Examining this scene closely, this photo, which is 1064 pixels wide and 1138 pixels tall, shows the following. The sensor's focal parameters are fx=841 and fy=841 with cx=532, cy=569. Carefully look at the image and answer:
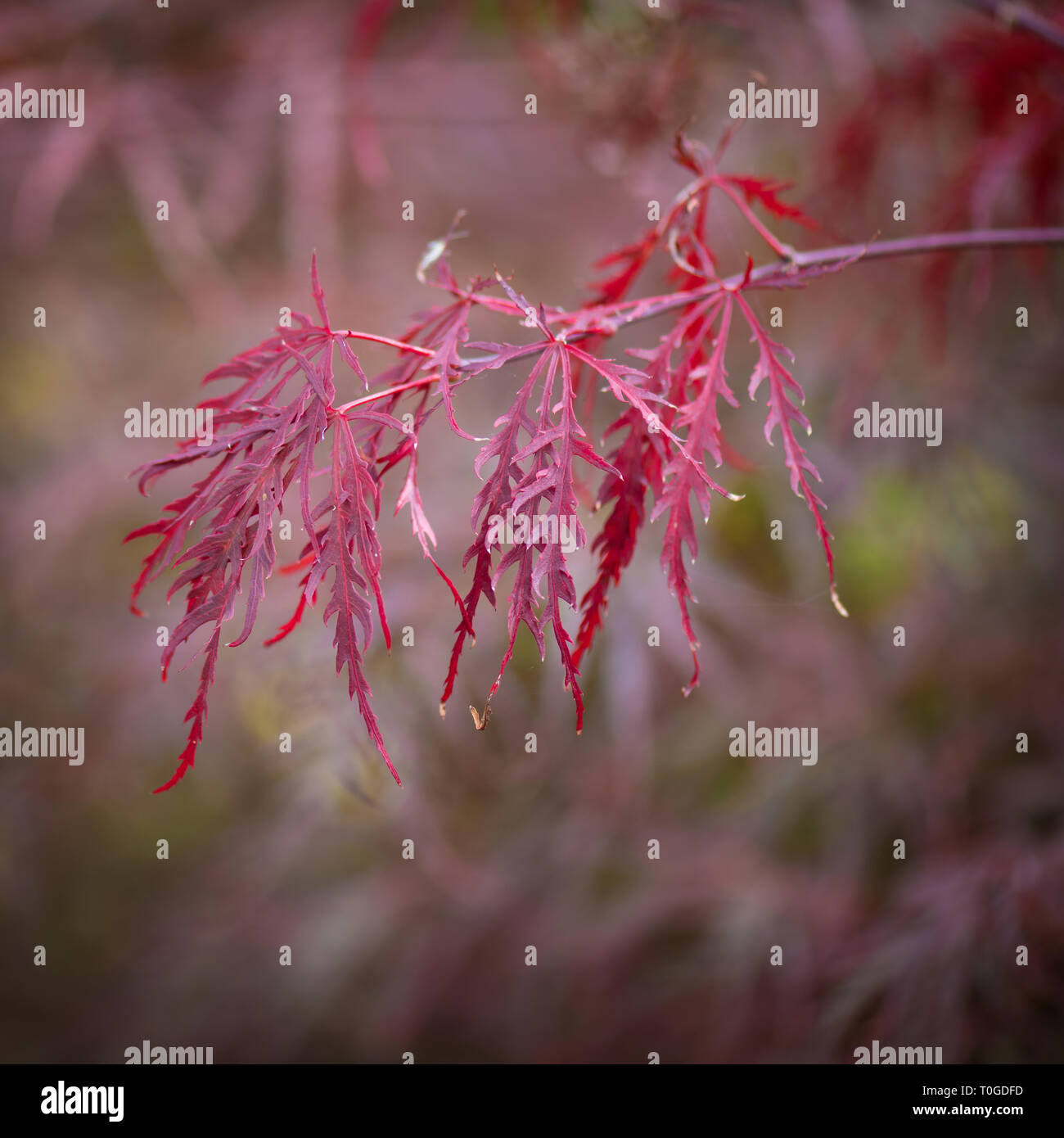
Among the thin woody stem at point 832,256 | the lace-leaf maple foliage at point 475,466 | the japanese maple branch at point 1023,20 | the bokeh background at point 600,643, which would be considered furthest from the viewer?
the bokeh background at point 600,643

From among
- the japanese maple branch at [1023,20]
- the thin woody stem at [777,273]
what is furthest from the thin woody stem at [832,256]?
the japanese maple branch at [1023,20]

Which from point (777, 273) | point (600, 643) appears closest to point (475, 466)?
point (777, 273)

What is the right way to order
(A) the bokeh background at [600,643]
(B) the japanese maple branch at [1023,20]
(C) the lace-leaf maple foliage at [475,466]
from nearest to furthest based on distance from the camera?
(C) the lace-leaf maple foliage at [475,466] → (B) the japanese maple branch at [1023,20] → (A) the bokeh background at [600,643]

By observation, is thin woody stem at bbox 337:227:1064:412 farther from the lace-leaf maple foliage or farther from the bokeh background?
the bokeh background

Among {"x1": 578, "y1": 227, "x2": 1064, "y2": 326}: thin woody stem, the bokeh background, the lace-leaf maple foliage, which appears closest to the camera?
the lace-leaf maple foliage

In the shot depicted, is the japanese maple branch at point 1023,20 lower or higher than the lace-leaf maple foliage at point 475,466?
higher

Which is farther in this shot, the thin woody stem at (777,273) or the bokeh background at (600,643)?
the bokeh background at (600,643)

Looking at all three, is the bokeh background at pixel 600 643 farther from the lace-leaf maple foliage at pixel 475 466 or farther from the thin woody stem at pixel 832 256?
the lace-leaf maple foliage at pixel 475 466

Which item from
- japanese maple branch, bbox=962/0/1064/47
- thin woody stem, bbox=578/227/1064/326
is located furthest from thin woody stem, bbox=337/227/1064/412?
japanese maple branch, bbox=962/0/1064/47

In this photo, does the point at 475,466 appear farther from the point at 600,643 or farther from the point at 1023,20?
the point at 600,643
